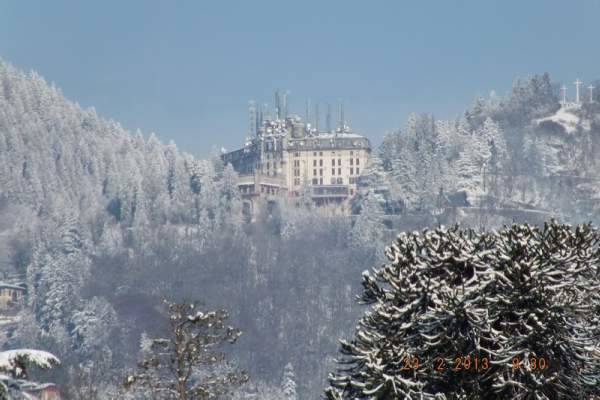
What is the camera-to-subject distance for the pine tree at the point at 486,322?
36.8 meters

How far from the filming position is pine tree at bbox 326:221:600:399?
1451 inches

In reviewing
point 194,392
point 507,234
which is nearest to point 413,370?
point 507,234

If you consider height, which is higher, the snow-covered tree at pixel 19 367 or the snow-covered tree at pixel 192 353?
the snow-covered tree at pixel 19 367

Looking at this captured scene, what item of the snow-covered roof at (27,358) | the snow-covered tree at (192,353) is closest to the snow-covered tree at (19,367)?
the snow-covered roof at (27,358)

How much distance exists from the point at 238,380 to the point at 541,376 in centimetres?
1691

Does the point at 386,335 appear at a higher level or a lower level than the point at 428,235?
lower

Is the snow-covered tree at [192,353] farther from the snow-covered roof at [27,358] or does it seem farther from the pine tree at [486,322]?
the snow-covered roof at [27,358]

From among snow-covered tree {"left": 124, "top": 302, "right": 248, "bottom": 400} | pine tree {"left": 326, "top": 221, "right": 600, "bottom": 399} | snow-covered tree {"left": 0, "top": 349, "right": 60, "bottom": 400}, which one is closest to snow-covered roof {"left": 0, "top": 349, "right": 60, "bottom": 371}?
snow-covered tree {"left": 0, "top": 349, "right": 60, "bottom": 400}

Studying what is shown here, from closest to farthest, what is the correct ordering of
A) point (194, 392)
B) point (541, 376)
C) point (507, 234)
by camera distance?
point (541, 376)
point (507, 234)
point (194, 392)

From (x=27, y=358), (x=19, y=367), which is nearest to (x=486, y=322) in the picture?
(x=19, y=367)

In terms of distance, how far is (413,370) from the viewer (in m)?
38.8

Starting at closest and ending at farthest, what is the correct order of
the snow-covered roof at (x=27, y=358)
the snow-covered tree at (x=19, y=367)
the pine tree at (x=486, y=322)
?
the snow-covered tree at (x=19, y=367), the snow-covered roof at (x=27, y=358), the pine tree at (x=486, y=322)

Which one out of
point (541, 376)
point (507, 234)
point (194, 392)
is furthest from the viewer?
point (194, 392)

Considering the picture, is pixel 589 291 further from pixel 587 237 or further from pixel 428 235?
pixel 428 235
